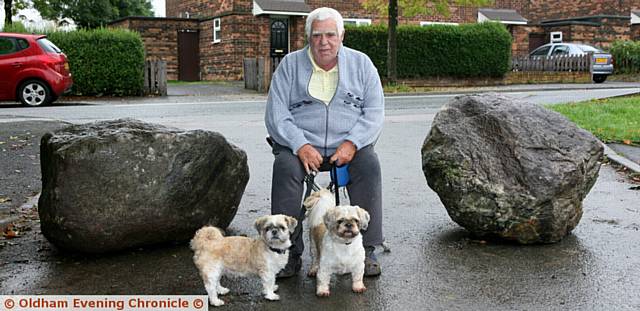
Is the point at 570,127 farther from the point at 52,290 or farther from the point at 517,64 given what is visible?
the point at 517,64

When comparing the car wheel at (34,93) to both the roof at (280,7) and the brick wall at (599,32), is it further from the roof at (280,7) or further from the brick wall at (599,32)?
the brick wall at (599,32)

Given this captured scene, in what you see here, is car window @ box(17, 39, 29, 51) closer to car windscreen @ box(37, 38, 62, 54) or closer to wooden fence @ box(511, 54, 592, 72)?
car windscreen @ box(37, 38, 62, 54)

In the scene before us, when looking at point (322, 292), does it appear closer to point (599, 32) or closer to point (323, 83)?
point (323, 83)

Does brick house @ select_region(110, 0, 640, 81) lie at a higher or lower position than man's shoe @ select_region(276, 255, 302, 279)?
higher

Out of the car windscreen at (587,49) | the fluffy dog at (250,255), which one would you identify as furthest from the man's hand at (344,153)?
the car windscreen at (587,49)

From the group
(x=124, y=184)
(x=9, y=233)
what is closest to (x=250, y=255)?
(x=124, y=184)

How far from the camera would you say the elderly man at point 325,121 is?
484cm

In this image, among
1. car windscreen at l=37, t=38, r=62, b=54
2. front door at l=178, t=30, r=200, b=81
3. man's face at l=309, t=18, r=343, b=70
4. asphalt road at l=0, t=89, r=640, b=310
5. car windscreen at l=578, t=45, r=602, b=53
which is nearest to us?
asphalt road at l=0, t=89, r=640, b=310

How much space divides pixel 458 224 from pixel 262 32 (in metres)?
25.9

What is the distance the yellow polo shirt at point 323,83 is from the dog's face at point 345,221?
1.07 metres

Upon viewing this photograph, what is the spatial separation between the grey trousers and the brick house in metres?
24.9

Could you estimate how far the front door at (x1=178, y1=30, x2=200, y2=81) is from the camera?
32781 mm

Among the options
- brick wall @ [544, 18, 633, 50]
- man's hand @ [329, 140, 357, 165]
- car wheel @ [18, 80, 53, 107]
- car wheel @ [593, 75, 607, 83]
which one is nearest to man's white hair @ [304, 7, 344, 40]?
man's hand @ [329, 140, 357, 165]

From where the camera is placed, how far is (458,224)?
569 cm
